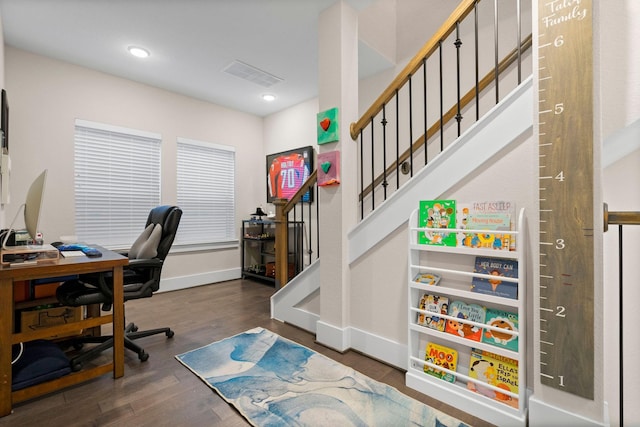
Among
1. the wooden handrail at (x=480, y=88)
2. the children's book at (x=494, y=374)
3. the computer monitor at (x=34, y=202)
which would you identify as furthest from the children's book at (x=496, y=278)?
the computer monitor at (x=34, y=202)

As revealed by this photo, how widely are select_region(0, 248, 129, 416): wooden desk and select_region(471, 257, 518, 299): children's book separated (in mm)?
2116

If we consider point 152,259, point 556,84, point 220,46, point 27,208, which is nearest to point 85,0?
point 220,46

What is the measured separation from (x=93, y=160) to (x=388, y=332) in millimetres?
3776

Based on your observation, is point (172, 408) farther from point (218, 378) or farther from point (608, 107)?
point (608, 107)

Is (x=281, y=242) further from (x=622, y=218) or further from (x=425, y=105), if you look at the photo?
(x=622, y=218)

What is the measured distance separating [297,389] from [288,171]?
3240 millimetres

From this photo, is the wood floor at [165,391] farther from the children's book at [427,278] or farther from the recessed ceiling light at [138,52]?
the recessed ceiling light at [138,52]

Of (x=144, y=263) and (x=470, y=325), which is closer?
(x=470, y=325)

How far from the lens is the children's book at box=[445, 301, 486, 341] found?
152 centimetres

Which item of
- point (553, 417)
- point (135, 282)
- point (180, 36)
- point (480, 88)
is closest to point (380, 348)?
point (553, 417)

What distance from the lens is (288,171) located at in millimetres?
4418

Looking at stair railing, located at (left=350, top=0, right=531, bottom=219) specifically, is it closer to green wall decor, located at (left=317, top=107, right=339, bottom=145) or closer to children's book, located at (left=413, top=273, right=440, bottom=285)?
green wall decor, located at (left=317, top=107, right=339, bottom=145)

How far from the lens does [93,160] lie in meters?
3.39

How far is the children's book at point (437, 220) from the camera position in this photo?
1634mm
